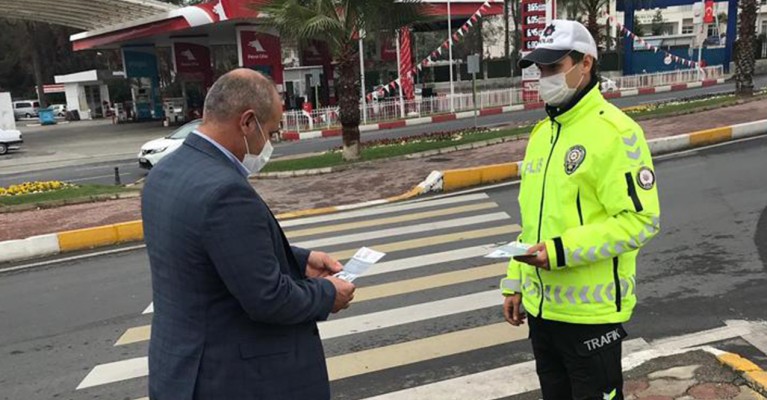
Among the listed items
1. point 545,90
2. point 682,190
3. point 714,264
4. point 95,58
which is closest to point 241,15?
point 682,190

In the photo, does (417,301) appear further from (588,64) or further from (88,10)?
(88,10)

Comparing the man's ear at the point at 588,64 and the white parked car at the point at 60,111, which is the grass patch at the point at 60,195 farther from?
the white parked car at the point at 60,111

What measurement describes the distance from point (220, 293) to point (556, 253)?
1.25 meters

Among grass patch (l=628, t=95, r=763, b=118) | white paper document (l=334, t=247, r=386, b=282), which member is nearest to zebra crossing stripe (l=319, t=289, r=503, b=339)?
white paper document (l=334, t=247, r=386, b=282)

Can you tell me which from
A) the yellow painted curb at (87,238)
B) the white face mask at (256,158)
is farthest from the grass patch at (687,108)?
the white face mask at (256,158)

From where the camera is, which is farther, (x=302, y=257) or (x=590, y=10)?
(x=590, y=10)

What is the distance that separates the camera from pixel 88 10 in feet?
105

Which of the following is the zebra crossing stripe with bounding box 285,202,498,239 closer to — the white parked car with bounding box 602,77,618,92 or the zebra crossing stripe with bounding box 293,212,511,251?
the zebra crossing stripe with bounding box 293,212,511,251

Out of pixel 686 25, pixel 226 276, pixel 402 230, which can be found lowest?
pixel 402 230

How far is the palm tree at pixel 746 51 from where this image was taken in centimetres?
1986

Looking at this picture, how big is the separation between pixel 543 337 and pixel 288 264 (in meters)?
1.17

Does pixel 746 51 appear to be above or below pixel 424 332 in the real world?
above

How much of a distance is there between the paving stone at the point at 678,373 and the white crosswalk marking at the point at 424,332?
26 cm

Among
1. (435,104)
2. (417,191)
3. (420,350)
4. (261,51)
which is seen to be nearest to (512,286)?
(420,350)
